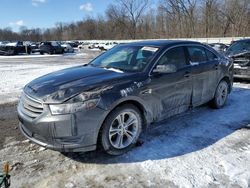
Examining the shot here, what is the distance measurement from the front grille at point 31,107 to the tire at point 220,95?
4.11 metres

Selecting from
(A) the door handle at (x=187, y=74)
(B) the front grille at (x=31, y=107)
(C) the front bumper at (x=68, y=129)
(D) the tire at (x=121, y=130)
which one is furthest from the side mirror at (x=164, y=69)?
(B) the front grille at (x=31, y=107)

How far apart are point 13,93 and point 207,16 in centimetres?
5305

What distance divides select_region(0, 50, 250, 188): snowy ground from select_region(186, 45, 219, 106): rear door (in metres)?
0.70

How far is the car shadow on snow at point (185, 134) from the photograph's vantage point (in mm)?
4246

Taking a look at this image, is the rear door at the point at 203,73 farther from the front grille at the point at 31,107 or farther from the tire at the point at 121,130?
the front grille at the point at 31,107

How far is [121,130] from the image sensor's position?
4281 millimetres

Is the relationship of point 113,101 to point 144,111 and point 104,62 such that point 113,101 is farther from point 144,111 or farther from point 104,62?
point 104,62

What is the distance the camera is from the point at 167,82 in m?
4.91

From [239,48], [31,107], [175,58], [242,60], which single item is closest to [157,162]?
[31,107]

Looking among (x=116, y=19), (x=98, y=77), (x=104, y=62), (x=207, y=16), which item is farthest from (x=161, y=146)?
(x=116, y=19)

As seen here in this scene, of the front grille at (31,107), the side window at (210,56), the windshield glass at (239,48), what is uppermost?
the windshield glass at (239,48)

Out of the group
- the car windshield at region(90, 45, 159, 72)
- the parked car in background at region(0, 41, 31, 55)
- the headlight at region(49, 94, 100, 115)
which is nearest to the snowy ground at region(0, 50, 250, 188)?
the headlight at region(49, 94, 100, 115)

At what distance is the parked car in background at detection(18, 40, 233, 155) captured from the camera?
3.78m

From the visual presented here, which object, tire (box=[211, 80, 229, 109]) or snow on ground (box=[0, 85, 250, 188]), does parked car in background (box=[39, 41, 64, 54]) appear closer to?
tire (box=[211, 80, 229, 109])
